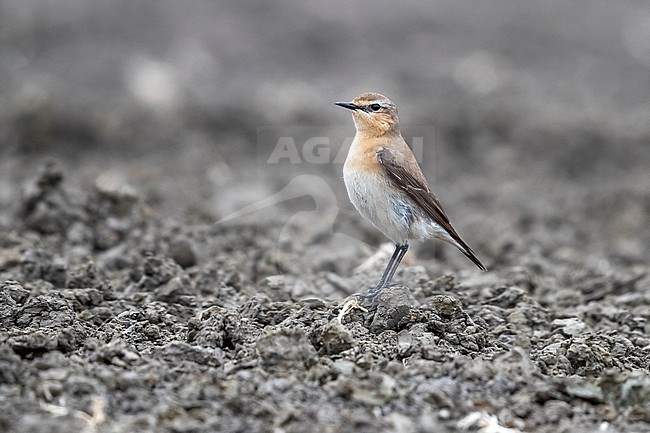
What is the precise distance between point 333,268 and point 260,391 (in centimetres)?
430

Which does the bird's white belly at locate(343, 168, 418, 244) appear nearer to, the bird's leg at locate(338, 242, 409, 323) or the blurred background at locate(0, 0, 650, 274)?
the bird's leg at locate(338, 242, 409, 323)

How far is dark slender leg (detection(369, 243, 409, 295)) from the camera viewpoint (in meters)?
7.80

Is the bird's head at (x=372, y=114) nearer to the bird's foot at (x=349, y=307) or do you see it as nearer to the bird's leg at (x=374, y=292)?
the bird's leg at (x=374, y=292)

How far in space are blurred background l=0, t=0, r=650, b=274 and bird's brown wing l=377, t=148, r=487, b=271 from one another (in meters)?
2.59

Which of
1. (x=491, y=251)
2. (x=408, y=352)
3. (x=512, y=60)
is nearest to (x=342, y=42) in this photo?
(x=512, y=60)

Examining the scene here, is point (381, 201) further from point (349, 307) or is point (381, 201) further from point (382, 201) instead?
point (349, 307)

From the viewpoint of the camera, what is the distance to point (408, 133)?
16.6 m


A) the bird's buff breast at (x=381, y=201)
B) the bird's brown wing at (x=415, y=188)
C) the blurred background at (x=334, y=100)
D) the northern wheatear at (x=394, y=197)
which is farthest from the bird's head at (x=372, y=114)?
the blurred background at (x=334, y=100)

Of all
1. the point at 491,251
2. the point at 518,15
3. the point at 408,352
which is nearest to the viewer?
the point at 408,352

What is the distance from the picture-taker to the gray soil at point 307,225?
5422mm

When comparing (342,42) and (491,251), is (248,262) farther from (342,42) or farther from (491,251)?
(342,42)

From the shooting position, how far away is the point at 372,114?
8469 mm

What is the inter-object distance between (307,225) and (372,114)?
3.13 m

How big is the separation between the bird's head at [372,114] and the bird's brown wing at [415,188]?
0.37 meters
